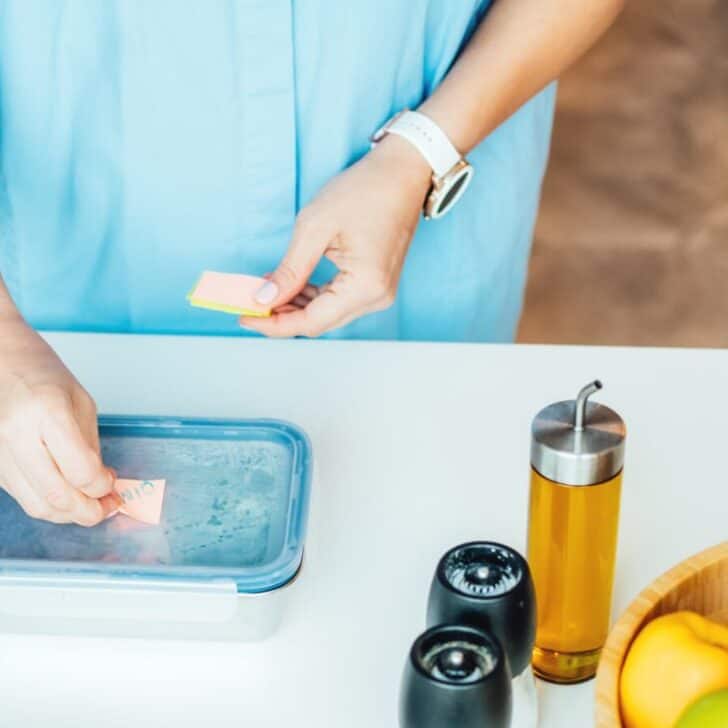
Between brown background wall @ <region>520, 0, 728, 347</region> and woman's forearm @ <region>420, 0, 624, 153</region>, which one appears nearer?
woman's forearm @ <region>420, 0, 624, 153</region>

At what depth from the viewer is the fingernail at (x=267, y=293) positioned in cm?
110

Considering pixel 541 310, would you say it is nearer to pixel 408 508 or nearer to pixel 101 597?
pixel 408 508

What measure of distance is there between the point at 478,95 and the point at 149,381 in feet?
1.40

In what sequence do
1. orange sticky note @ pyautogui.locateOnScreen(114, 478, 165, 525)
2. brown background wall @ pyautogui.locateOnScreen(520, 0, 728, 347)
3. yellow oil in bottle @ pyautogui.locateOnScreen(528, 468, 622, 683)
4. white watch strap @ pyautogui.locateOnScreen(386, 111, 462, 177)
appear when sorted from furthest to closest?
1. brown background wall @ pyautogui.locateOnScreen(520, 0, 728, 347)
2. white watch strap @ pyautogui.locateOnScreen(386, 111, 462, 177)
3. orange sticky note @ pyautogui.locateOnScreen(114, 478, 165, 525)
4. yellow oil in bottle @ pyautogui.locateOnScreen(528, 468, 622, 683)

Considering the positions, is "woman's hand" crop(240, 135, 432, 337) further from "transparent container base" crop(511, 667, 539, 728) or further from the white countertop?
"transparent container base" crop(511, 667, 539, 728)

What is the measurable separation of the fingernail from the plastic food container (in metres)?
0.15

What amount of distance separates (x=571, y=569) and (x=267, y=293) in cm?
42

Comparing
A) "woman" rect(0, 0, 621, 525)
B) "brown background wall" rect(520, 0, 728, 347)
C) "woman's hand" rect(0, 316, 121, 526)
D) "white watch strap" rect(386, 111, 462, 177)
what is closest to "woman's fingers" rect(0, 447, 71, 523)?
"woman's hand" rect(0, 316, 121, 526)

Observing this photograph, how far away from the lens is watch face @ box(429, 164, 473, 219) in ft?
3.99

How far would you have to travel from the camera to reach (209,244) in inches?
49.8

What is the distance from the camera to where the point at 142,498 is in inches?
36.4

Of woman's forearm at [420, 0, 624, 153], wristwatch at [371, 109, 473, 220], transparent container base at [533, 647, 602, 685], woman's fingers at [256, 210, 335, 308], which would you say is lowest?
transparent container base at [533, 647, 602, 685]

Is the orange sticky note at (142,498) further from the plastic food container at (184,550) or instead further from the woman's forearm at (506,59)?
the woman's forearm at (506,59)

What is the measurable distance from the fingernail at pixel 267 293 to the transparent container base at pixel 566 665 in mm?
412
